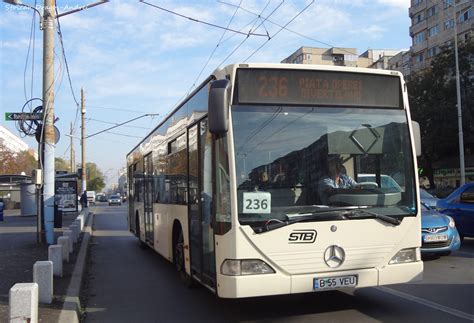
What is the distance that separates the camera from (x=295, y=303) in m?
6.95

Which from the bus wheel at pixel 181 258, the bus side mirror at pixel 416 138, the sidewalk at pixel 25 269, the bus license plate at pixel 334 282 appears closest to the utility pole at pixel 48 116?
the sidewalk at pixel 25 269

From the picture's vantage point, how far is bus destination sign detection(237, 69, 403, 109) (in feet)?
19.0

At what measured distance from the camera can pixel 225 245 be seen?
5.59 meters

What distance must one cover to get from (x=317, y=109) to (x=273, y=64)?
733mm

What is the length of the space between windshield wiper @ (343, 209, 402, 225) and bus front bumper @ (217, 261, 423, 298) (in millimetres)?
528

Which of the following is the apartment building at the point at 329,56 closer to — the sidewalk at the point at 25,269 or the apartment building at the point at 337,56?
the apartment building at the point at 337,56

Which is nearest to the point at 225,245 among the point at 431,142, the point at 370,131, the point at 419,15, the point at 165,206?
the point at 370,131

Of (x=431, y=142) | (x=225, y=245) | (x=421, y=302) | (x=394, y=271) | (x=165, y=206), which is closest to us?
(x=225, y=245)

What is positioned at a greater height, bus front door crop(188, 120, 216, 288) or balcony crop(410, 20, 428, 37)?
balcony crop(410, 20, 428, 37)

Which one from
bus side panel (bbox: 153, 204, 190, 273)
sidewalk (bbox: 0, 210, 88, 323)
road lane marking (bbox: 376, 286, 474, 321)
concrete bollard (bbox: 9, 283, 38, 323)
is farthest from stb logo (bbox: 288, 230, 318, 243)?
sidewalk (bbox: 0, 210, 88, 323)

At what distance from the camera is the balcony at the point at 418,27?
62263mm

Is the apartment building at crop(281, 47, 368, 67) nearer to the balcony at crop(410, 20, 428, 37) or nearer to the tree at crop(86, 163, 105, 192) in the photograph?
the balcony at crop(410, 20, 428, 37)

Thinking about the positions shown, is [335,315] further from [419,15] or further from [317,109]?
[419,15]

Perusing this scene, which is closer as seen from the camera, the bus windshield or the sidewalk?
the bus windshield
